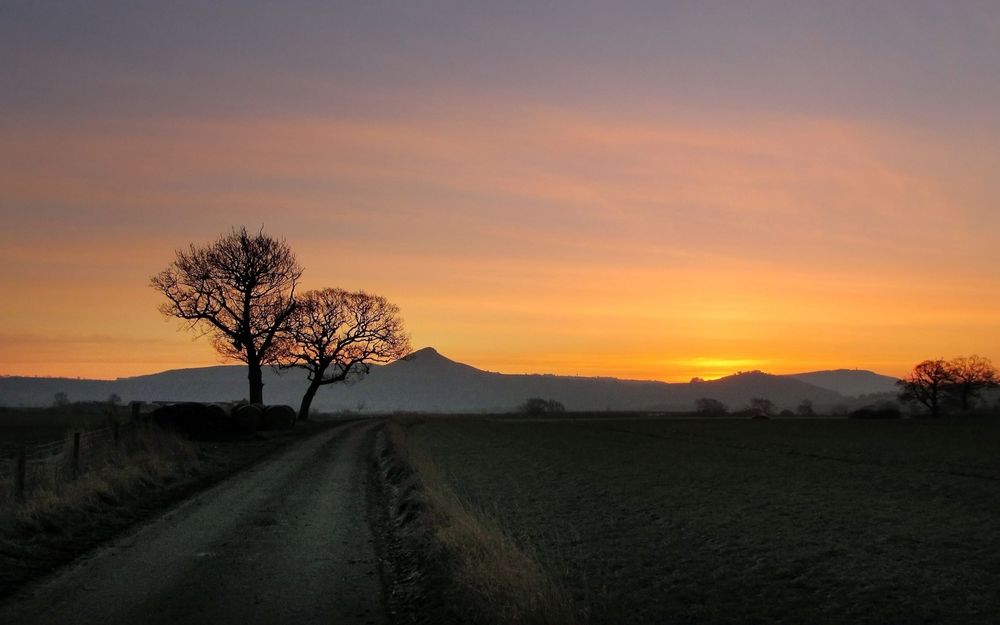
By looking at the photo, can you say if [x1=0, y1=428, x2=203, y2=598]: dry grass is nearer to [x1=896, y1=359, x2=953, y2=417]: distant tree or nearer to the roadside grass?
the roadside grass

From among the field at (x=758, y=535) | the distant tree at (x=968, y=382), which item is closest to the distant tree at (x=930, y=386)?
the distant tree at (x=968, y=382)

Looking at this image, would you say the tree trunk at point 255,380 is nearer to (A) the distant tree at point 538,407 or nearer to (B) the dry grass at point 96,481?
(B) the dry grass at point 96,481

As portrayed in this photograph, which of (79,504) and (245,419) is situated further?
(245,419)

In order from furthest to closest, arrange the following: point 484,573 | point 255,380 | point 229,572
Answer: point 255,380, point 229,572, point 484,573

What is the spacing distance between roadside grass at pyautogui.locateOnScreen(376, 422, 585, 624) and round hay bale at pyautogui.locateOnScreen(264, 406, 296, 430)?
39359 mm

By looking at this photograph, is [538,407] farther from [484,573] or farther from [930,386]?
[484,573]

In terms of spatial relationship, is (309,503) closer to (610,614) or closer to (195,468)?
(195,468)

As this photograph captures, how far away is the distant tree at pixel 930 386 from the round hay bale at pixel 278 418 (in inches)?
4715

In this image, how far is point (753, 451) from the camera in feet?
130

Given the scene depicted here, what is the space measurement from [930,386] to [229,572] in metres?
151

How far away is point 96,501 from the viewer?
16.2 meters

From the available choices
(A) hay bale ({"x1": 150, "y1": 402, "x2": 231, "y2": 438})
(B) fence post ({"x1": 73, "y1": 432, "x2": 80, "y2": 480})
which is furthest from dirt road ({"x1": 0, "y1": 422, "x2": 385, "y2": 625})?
(A) hay bale ({"x1": 150, "y1": 402, "x2": 231, "y2": 438})

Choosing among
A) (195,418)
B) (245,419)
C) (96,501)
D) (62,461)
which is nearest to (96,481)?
(96,501)

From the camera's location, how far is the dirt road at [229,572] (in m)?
8.65
